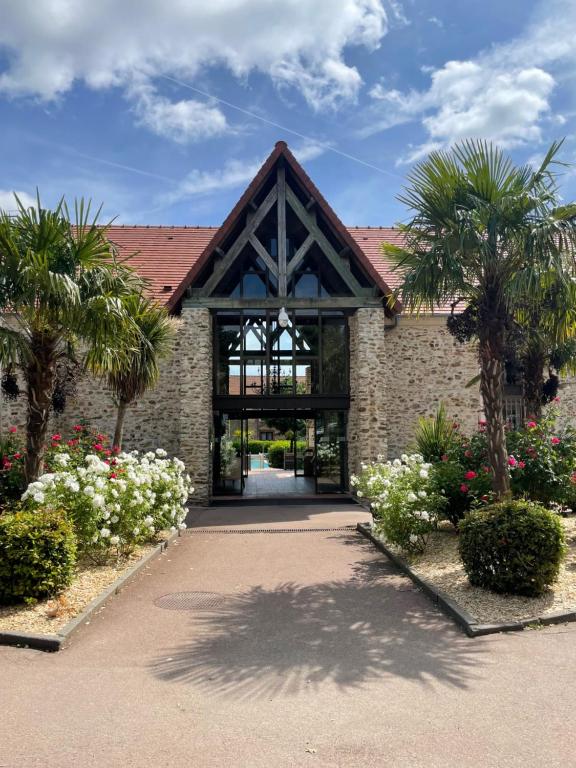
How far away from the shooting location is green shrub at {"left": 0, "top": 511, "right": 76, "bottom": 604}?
604 centimetres

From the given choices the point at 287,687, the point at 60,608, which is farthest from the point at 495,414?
the point at 60,608

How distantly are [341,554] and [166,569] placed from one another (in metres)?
2.67

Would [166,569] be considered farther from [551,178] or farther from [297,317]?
[297,317]

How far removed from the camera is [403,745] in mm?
3496

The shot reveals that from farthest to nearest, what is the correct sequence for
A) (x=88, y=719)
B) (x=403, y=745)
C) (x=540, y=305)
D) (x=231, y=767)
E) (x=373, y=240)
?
1. (x=373, y=240)
2. (x=540, y=305)
3. (x=88, y=719)
4. (x=403, y=745)
5. (x=231, y=767)

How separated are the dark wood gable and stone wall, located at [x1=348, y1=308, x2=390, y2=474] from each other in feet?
2.11

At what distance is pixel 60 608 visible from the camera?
5.95m

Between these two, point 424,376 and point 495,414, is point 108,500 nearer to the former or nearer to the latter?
point 495,414

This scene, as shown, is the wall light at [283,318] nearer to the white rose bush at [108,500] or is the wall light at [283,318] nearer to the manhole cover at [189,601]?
the white rose bush at [108,500]

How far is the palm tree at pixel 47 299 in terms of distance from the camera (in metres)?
7.52

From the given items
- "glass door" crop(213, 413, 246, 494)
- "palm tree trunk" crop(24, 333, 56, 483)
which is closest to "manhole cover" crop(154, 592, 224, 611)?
"palm tree trunk" crop(24, 333, 56, 483)

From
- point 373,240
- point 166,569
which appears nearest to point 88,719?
point 166,569

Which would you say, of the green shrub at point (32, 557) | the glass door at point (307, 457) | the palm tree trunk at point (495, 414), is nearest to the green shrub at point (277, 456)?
the glass door at point (307, 457)

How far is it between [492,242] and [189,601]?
578 centimetres
